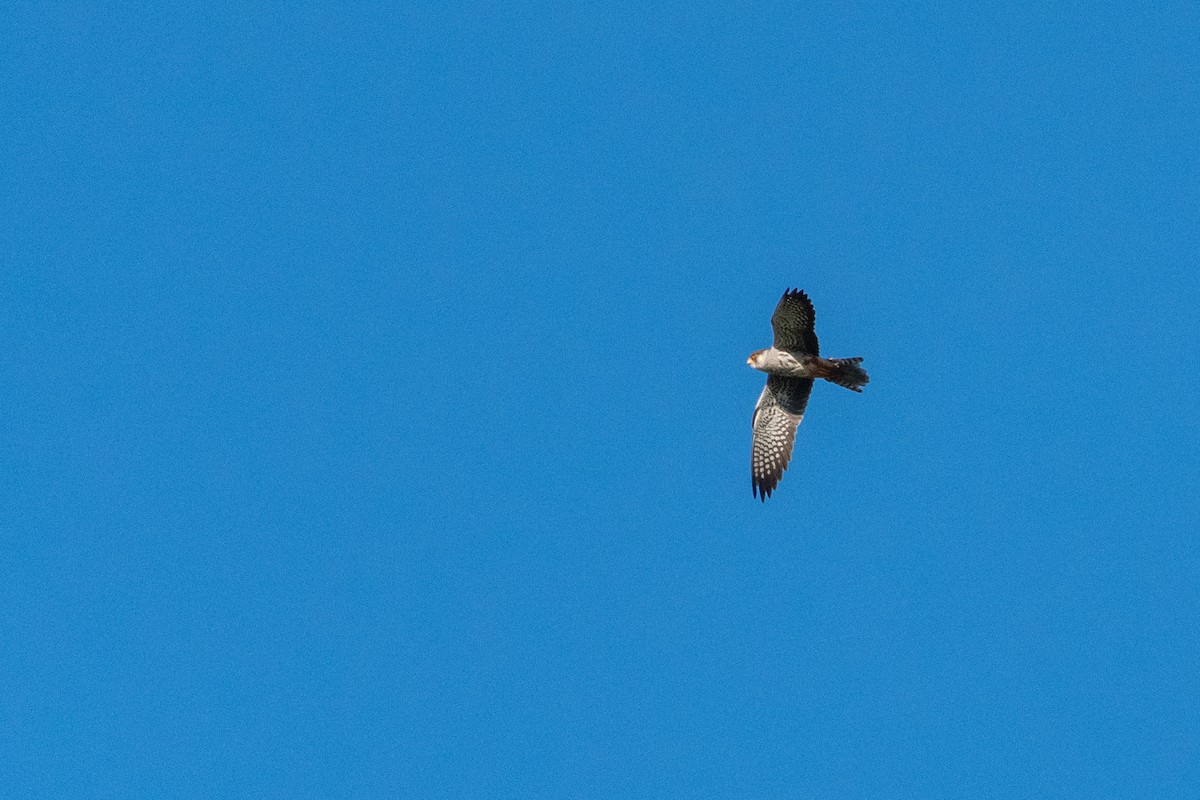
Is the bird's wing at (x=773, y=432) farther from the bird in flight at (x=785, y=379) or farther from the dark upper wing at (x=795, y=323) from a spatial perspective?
the dark upper wing at (x=795, y=323)

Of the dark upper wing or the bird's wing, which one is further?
the bird's wing

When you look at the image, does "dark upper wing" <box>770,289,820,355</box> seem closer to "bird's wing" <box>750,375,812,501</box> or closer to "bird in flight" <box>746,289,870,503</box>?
"bird in flight" <box>746,289,870,503</box>

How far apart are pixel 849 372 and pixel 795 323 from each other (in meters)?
1.22

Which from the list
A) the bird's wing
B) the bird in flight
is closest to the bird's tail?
the bird in flight

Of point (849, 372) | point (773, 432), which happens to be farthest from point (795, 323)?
point (773, 432)

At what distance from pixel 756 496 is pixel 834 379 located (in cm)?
269

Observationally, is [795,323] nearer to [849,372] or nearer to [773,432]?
[849,372]

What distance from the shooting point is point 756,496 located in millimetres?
26781

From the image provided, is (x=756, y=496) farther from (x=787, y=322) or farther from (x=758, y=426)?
(x=787, y=322)

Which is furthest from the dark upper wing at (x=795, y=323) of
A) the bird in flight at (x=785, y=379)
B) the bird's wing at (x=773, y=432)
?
the bird's wing at (x=773, y=432)

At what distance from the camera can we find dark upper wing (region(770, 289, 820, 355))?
24.6 meters

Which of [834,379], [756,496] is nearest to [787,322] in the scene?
[834,379]

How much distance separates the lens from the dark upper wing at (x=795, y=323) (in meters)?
24.6

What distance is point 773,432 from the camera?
26.9 meters
